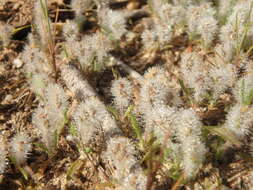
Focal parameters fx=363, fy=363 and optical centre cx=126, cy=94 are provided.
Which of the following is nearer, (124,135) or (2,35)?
(124,135)

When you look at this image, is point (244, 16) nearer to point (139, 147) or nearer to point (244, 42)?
point (244, 42)

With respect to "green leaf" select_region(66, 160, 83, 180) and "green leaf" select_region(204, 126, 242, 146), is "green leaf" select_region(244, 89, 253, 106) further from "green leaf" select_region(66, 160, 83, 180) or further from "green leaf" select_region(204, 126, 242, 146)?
"green leaf" select_region(66, 160, 83, 180)

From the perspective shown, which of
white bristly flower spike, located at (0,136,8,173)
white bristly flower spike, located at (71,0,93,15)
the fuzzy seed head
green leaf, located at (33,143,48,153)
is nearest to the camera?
the fuzzy seed head

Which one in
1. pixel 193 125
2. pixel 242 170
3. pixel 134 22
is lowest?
pixel 242 170

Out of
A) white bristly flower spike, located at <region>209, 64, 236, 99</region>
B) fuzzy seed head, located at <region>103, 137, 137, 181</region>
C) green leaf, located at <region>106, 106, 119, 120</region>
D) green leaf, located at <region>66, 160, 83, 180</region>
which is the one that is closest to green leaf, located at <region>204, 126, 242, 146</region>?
white bristly flower spike, located at <region>209, 64, 236, 99</region>

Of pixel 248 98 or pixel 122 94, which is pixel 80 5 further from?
pixel 248 98

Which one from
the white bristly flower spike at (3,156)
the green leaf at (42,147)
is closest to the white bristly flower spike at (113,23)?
the green leaf at (42,147)

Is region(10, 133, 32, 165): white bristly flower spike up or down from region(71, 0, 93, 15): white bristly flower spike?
down

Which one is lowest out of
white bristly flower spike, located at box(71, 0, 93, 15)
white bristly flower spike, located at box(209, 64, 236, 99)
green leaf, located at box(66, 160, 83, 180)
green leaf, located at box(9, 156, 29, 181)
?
green leaf, located at box(66, 160, 83, 180)

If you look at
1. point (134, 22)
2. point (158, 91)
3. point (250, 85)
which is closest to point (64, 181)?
point (158, 91)

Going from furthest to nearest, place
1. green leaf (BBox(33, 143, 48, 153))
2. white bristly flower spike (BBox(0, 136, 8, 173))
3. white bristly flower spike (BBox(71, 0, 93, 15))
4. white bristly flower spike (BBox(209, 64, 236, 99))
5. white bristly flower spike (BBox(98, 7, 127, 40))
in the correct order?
white bristly flower spike (BBox(71, 0, 93, 15)), white bristly flower spike (BBox(98, 7, 127, 40)), white bristly flower spike (BBox(209, 64, 236, 99)), green leaf (BBox(33, 143, 48, 153)), white bristly flower spike (BBox(0, 136, 8, 173))

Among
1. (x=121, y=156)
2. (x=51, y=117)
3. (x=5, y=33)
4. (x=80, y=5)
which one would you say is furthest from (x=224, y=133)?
(x=5, y=33)
